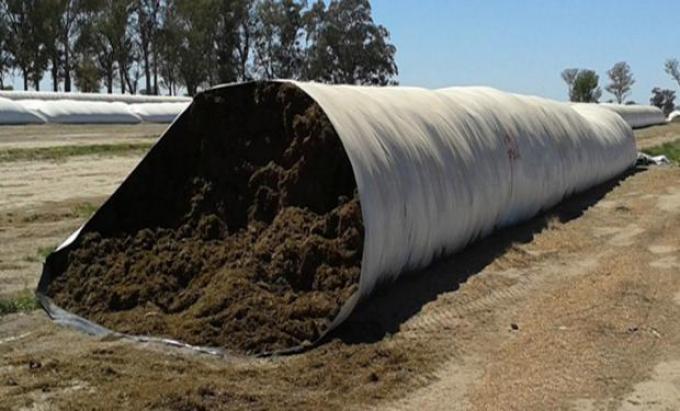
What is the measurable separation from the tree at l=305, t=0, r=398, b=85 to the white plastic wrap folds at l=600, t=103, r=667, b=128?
2951 centimetres

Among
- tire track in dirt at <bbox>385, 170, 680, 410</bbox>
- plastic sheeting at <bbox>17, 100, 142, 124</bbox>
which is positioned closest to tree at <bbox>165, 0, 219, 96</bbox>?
plastic sheeting at <bbox>17, 100, 142, 124</bbox>

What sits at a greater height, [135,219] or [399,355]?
[135,219]

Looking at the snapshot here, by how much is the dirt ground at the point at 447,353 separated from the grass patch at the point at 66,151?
1295 cm

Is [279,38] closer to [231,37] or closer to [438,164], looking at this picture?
[231,37]

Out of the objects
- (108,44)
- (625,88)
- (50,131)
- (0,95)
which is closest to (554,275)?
(50,131)

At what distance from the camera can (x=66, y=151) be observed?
25125 mm

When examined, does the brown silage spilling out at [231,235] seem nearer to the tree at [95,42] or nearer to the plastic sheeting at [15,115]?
the plastic sheeting at [15,115]

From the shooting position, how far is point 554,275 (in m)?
9.62

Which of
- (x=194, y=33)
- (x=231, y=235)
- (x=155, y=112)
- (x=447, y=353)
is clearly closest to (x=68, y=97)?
(x=155, y=112)

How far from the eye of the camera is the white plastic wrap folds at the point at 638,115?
2020 inches

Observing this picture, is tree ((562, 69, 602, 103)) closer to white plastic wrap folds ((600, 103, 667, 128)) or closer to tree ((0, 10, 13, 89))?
white plastic wrap folds ((600, 103, 667, 128))

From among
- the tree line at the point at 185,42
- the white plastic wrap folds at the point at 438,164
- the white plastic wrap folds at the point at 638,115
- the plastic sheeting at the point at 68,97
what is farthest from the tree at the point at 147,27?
the white plastic wrap folds at the point at 438,164

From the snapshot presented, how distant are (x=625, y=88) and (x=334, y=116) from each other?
101 m

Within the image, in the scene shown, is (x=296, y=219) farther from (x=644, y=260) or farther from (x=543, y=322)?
(x=644, y=260)
